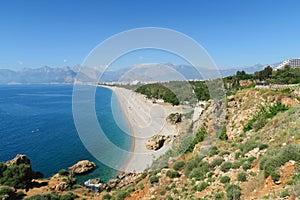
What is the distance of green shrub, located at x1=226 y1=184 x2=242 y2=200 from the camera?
21.3ft

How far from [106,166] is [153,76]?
1565 cm

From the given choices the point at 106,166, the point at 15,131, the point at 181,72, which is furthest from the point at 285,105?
the point at 15,131

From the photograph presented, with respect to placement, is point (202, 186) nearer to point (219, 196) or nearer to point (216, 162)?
point (219, 196)

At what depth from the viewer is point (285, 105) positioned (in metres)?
15.0

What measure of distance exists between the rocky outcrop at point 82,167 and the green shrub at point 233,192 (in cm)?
2016

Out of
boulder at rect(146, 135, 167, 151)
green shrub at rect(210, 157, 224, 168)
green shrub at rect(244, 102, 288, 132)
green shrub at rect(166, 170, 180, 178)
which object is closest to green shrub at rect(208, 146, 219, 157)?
green shrub at rect(210, 157, 224, 168)

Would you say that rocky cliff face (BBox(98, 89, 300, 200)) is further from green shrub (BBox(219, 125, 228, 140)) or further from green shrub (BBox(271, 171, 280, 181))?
green shrub (BBox(219, 125, 228, 140))

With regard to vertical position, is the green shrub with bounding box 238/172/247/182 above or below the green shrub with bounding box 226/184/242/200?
above

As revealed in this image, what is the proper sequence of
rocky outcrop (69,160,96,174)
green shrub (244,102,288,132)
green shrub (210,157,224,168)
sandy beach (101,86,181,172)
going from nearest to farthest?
1. green shrub (210,157,224,168)
2. green shrub (244,102,288,132)
3. sandy beach (101,86,181,172)
4. rocky outcrop (69,160,96,174)

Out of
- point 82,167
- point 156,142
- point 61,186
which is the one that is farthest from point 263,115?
point 82,167

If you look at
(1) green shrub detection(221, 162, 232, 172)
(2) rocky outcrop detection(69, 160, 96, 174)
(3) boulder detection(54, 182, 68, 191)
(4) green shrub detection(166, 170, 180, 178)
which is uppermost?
(1) green shrub detection(221, 162, 232, 172)

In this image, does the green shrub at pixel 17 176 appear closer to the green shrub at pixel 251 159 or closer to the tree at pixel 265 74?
the green shrub at pixel 251 159

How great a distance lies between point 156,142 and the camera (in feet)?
86.4

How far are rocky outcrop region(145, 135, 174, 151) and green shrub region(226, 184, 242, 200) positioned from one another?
18.8 m
